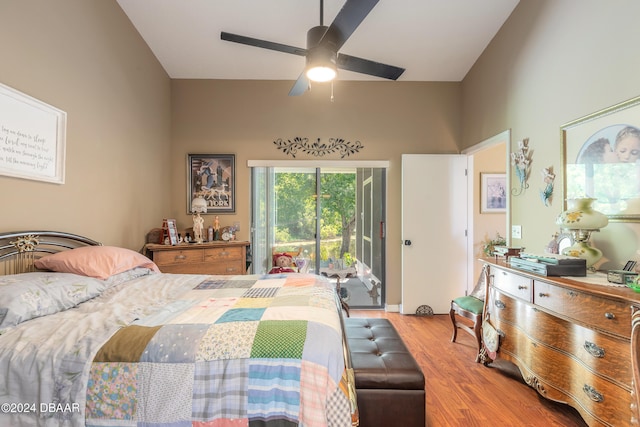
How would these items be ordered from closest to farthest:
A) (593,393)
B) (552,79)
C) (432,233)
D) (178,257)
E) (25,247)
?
(593,393), (25,247), (552,79), (178,257), (432,233)

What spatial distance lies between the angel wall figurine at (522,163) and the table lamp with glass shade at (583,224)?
807 millimetres

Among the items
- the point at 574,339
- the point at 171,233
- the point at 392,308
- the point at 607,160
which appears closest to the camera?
the point at 574,339

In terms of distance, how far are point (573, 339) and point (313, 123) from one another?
330cm

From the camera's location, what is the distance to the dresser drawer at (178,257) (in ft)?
10.3

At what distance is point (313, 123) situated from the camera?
12.9ft

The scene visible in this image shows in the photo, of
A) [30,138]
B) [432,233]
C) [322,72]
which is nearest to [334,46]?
[322,72]

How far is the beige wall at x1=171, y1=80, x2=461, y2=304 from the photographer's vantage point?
3895 mm

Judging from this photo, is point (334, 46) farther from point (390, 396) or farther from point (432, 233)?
point (432, 233)

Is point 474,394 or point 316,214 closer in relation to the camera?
point 474,394

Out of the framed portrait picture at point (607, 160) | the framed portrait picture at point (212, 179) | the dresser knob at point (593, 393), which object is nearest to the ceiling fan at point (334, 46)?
the framed portrait picture at point (607, 160)

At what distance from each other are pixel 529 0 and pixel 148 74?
3873 mm

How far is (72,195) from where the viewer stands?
7.45 feet

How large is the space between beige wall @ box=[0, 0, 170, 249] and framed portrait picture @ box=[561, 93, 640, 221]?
371cm

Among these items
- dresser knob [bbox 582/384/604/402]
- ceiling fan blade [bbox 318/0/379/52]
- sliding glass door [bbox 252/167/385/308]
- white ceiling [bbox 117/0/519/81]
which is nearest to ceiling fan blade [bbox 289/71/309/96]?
ceiling fan blade [bbox 318/0/379/52]
